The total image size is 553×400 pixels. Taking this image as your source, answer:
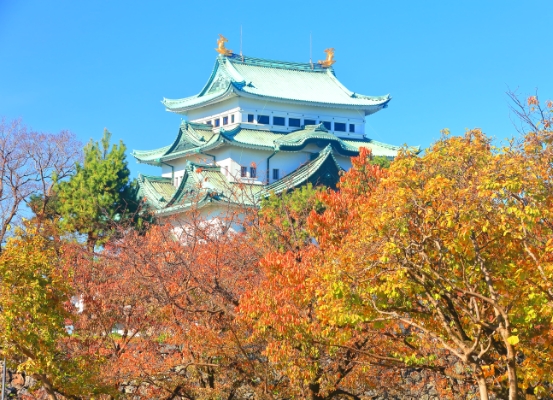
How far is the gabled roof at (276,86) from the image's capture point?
4638cm

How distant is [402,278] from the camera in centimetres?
1175

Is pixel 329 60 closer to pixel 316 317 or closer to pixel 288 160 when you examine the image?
pixel 288 160

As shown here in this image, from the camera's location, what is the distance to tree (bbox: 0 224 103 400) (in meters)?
14.4

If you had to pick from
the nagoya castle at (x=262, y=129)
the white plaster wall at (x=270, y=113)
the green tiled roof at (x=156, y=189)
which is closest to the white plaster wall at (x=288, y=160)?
the nagoya castle at (x=262, y=129)

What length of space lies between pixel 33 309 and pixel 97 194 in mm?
18615

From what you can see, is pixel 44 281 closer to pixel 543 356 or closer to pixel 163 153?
pixel 543 356

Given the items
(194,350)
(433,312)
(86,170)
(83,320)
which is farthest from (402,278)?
(86,170)

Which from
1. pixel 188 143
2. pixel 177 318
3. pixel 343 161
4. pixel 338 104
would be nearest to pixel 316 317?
pixel 177 318

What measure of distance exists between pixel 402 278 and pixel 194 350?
6445mm

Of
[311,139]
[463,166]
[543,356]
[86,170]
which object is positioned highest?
[311,139]

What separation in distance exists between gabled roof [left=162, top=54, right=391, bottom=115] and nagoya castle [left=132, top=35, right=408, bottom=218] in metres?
0.06

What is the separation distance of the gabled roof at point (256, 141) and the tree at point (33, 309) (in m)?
26.6

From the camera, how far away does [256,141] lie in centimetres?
4375

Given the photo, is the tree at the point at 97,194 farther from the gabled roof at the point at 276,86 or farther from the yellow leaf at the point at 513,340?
the yellow leaf at the point at 513,340
